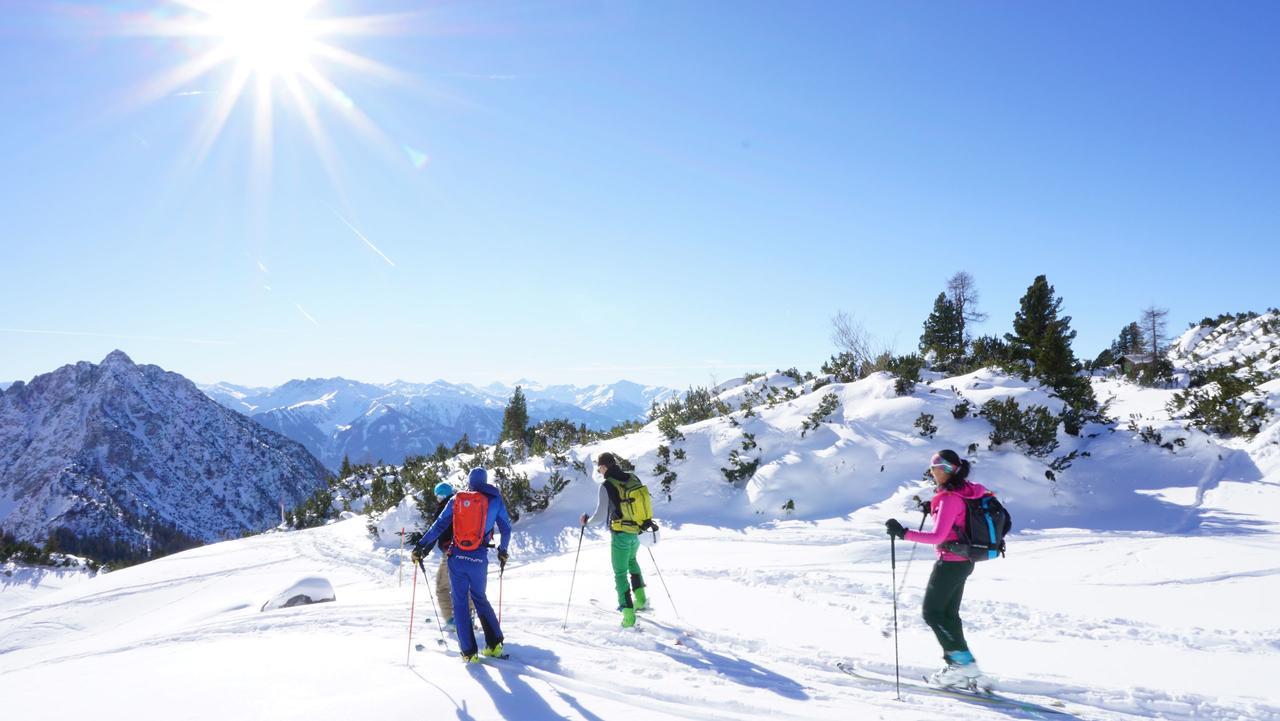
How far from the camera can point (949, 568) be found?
511cm

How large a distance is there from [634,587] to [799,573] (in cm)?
317

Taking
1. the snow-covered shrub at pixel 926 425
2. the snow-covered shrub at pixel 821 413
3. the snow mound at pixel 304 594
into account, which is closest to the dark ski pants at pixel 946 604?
the snow mound at pixel 304 594

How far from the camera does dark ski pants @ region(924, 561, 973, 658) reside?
511 cm

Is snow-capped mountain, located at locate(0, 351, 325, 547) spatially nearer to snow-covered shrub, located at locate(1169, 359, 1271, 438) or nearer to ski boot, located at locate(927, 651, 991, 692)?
ski boot, located at locate(927, 651, 991, 692)

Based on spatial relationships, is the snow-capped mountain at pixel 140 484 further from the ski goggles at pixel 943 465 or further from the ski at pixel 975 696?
the ski goggles at pixel 943 465

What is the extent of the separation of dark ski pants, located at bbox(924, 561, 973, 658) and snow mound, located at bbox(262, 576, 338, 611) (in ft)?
34.0

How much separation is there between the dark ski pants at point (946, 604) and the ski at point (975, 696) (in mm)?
343

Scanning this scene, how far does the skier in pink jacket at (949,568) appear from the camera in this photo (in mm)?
4957

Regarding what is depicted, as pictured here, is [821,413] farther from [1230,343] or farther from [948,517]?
[1230,343]

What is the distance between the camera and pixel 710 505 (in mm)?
14781

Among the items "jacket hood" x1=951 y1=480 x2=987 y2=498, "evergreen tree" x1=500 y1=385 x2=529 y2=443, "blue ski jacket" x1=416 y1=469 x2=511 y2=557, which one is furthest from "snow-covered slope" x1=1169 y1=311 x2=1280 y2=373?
"blue ski jacket" x1=416 y1=469 x2=511 y2=557

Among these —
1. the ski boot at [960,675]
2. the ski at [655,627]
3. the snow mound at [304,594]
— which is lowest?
the snow mound at [304,594]

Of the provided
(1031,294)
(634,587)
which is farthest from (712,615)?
(1031,294)

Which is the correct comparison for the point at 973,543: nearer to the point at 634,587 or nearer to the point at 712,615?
the point at 712,615
